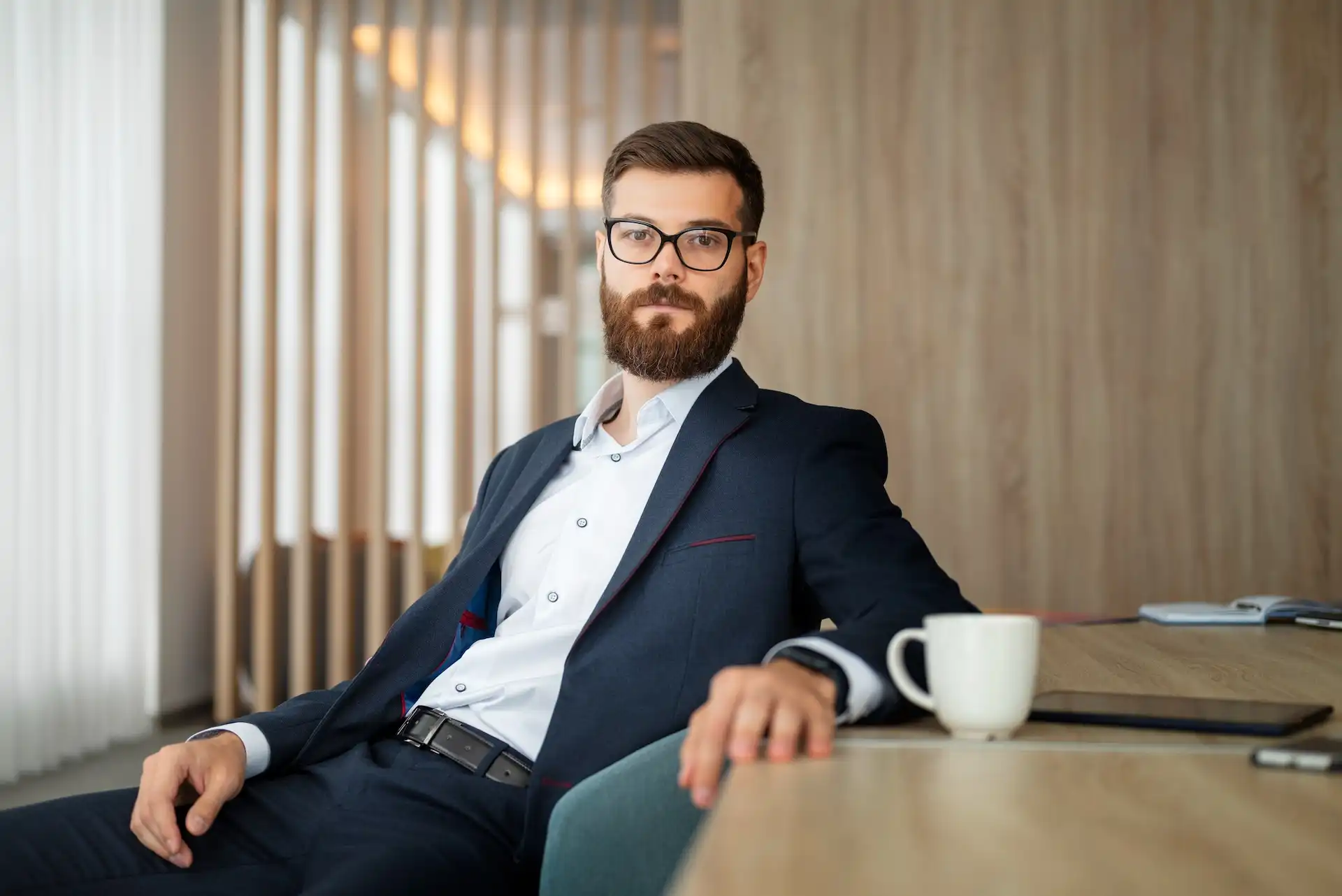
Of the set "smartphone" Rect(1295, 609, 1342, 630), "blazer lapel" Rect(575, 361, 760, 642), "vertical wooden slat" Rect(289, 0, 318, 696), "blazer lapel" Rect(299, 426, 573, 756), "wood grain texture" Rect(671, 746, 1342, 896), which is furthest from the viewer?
"vertical wooden slat" Rect(289, 0, 318, 696)

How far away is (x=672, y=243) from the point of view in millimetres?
1553

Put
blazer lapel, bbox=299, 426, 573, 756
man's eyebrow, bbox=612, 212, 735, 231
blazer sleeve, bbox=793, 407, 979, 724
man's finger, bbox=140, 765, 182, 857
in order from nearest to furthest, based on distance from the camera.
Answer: blazer sleeve, bbox=793, 407, 979, 724, man's finger, bbox=140, 765, 182, 857, blazer lapel, bbox=299, 426, 573, 756, man's eyebrow, bbox=612, 212, 735, 231

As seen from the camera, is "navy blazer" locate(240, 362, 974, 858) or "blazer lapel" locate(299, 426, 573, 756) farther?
"blazer lapel" locate(299, 426, 573, 756)

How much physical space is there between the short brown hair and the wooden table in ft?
2.80

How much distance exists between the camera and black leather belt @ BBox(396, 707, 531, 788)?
1345 mm

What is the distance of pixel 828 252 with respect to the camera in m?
3.58

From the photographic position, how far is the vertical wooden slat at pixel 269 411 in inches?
163

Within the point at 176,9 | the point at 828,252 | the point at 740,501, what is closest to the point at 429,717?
the point at 740,501

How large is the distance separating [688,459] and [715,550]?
5.2 inches

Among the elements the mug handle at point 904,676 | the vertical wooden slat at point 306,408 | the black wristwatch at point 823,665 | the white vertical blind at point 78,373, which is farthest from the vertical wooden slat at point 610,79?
the mug handle at point 904,676

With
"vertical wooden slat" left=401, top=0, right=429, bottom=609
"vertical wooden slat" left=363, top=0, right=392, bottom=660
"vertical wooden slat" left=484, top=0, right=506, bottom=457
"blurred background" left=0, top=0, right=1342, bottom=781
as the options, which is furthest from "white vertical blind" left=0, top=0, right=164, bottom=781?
"vertical wooden slat" left=484, top=0, right=506, bottom=457

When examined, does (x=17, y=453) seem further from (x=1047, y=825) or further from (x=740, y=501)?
(x=1047, y=825)

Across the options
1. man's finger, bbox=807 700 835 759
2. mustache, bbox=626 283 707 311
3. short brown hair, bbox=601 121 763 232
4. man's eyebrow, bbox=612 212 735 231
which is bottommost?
man's finger, bbox=807 700 835 759

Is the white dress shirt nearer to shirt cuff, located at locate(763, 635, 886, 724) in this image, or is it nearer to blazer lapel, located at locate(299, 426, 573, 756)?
blazer lapel, located at locate(299, 426, 573, 756)
